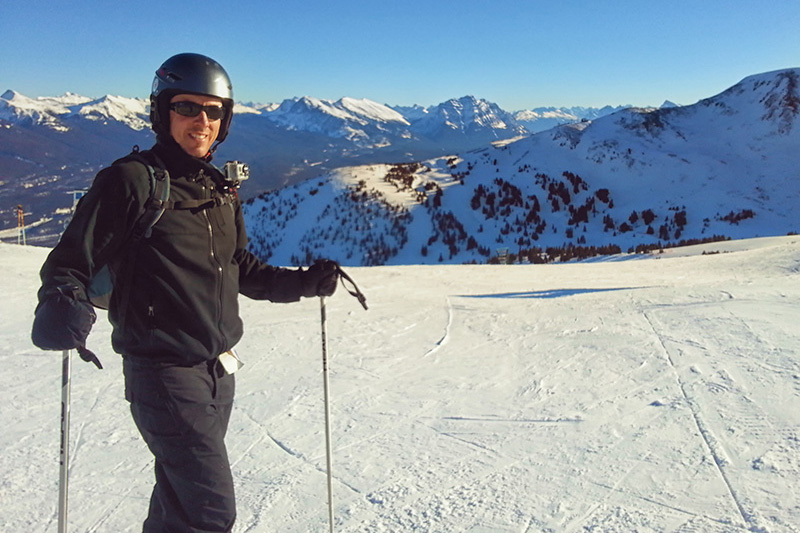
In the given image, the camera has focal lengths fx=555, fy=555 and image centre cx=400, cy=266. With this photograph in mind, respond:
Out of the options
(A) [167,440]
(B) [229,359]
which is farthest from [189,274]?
(A) [167,440]

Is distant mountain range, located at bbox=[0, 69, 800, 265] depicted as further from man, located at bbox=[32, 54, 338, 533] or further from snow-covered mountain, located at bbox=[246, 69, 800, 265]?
man, located at bbox=[32, 54, 338, 533]

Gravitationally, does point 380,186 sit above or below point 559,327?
above

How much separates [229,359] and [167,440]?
39 cm

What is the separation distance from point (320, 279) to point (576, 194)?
2358cm

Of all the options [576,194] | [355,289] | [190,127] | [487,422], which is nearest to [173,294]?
[190,127]

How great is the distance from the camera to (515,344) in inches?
219

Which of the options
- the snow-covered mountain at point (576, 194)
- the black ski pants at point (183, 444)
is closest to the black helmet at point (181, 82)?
the black ski pants at point (183, 444)

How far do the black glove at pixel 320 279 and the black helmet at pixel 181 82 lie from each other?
922mm

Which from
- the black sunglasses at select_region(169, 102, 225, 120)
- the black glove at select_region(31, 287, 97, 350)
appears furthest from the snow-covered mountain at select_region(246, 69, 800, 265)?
the black glove at select_region(31, 287, 97, 350)

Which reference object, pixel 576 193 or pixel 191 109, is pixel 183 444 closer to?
pixel 191 109

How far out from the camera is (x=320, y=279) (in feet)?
9.14

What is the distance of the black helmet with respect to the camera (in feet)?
7.55

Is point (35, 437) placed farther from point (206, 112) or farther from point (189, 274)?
point (206, 112)

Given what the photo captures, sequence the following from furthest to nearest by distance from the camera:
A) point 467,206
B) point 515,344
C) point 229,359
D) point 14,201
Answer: point 14,201, point 467,206, point 515,344, point 229,359
